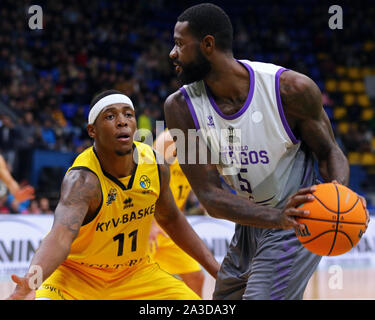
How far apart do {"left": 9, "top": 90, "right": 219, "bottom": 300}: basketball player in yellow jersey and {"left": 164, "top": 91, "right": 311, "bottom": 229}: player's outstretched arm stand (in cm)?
36

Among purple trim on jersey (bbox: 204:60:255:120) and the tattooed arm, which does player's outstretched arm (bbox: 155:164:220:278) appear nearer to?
the tattooed arm

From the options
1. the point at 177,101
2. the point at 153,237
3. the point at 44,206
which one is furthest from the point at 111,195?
the point at 44,206

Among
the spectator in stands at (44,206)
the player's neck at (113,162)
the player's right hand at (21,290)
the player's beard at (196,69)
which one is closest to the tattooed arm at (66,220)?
the player's right hand at (21,290)

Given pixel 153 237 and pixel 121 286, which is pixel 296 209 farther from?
pixel 153 237

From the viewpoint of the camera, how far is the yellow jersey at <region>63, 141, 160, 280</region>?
348 centimetres

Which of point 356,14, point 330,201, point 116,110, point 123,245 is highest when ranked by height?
point 356,14

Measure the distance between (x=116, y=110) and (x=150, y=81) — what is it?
11193mm

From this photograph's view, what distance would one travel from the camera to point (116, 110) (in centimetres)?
362

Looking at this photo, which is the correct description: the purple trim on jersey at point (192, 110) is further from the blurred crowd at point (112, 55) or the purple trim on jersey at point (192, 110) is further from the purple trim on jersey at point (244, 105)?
the blurred crowd at point (112, 55)

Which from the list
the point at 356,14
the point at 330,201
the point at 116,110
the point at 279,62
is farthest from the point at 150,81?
the point at 330,201

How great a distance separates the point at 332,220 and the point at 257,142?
70 cm

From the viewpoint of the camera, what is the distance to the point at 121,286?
3.58m
